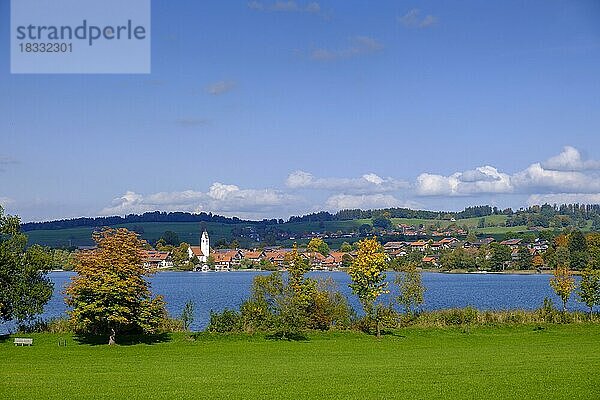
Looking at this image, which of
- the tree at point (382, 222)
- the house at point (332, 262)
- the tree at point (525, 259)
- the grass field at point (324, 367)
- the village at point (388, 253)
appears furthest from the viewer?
the tree at point (382, 222)

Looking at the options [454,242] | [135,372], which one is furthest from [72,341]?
[454,242]

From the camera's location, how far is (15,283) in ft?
125

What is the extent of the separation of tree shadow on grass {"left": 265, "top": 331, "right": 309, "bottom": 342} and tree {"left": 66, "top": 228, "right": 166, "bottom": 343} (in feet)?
18.0

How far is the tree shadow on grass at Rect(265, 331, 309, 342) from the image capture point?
3625 cm

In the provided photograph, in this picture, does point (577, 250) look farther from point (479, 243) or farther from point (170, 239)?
point (170, 239)

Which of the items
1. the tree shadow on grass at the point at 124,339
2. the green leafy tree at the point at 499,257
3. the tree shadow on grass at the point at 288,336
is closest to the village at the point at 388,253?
the green leafy tree at the point at 499,257

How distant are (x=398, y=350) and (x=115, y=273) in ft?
43.6

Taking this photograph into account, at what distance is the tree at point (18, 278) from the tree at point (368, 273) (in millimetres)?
15990

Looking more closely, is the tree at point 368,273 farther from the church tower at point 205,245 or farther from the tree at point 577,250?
the church tower at point 205,245

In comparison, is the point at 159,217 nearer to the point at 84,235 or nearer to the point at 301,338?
the point at 84,235

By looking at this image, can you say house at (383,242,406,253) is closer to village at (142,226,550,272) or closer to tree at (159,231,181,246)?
village at (142,226,550,272)

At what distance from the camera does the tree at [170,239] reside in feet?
501

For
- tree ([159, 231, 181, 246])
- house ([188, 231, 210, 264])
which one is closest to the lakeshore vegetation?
house ([188, 231, 210, 264])

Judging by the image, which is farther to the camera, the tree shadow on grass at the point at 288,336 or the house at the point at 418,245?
the house at the point at 418,245
